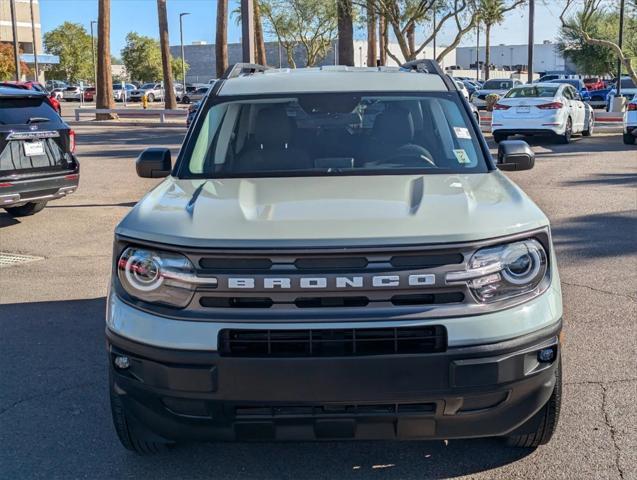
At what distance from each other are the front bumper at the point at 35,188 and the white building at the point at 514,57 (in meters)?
111

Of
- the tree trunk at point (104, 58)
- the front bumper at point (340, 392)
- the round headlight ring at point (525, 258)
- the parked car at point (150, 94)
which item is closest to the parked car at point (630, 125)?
the round headlight ring at point (525, 258)

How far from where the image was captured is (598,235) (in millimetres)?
9570

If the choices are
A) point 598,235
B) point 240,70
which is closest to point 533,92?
point 598,235

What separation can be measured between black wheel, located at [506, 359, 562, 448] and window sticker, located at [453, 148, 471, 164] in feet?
4.90

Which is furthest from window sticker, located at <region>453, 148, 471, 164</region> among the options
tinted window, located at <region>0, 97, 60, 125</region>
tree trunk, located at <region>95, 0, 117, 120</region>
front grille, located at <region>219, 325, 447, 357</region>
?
tree trunk, located at <region>95, 0, 117, 120</region>

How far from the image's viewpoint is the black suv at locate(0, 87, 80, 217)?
967 cm

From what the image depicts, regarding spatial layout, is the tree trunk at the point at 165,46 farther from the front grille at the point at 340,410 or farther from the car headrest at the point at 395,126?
the front grille at the point at 340,410

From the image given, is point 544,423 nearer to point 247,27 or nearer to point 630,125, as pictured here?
point 247,27

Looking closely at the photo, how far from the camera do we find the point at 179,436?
3426 mm

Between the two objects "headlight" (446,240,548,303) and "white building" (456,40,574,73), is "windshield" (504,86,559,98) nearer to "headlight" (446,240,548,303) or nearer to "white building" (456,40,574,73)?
"headlight" (446,240,548,303)

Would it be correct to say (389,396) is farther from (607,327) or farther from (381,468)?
(607,327)

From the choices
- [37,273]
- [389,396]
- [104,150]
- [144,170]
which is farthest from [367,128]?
[104,150]

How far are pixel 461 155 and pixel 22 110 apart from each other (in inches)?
278

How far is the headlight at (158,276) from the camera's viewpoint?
3320 millimetres
